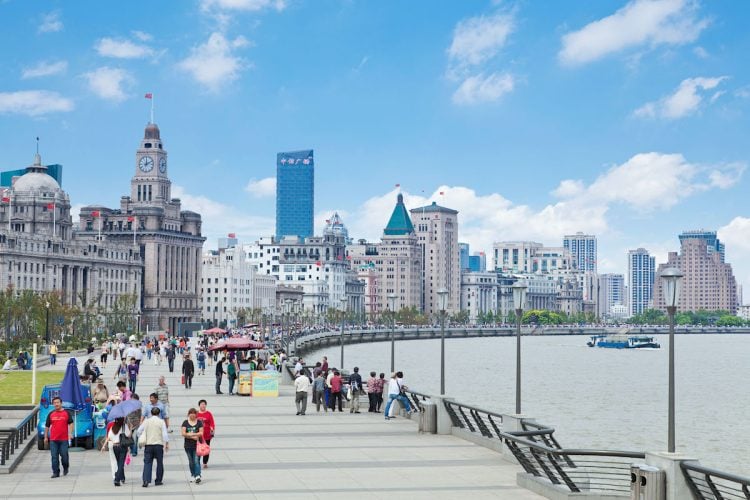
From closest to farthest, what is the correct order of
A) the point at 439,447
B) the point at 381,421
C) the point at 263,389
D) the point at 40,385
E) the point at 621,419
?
the point at 439,447
the point at 381,421
the point at 263,389
the point at 40,385
the point at 621,419

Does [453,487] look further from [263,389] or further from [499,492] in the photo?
[263,389]

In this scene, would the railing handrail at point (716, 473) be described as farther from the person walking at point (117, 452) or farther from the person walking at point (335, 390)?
the person walking at point (335, 390)

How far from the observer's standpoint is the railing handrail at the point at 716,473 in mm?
18736

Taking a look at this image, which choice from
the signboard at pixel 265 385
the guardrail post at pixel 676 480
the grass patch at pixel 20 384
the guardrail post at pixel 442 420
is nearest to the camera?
the guardrail post at pixel 676 480

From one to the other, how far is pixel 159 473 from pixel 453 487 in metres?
6.30

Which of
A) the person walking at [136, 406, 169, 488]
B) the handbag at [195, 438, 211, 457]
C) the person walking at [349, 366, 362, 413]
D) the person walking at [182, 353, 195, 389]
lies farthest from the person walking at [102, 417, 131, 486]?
the person walking at [182, 353, 195, 389]

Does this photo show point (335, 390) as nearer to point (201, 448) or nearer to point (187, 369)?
point (187, 369)

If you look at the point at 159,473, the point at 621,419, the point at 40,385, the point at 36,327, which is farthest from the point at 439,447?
the point at 36,327

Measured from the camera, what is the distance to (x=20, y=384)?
6009cm

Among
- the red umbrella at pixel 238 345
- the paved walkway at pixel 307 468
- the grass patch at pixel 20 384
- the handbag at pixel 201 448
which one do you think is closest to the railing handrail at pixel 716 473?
the paved walkway at pixel 307 468

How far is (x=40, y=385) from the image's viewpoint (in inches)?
2328

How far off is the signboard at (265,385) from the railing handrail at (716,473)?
3231cm

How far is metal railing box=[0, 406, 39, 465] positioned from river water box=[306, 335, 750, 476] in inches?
1129

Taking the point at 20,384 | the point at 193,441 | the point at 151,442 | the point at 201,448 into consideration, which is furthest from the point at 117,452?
the point at 20,384
